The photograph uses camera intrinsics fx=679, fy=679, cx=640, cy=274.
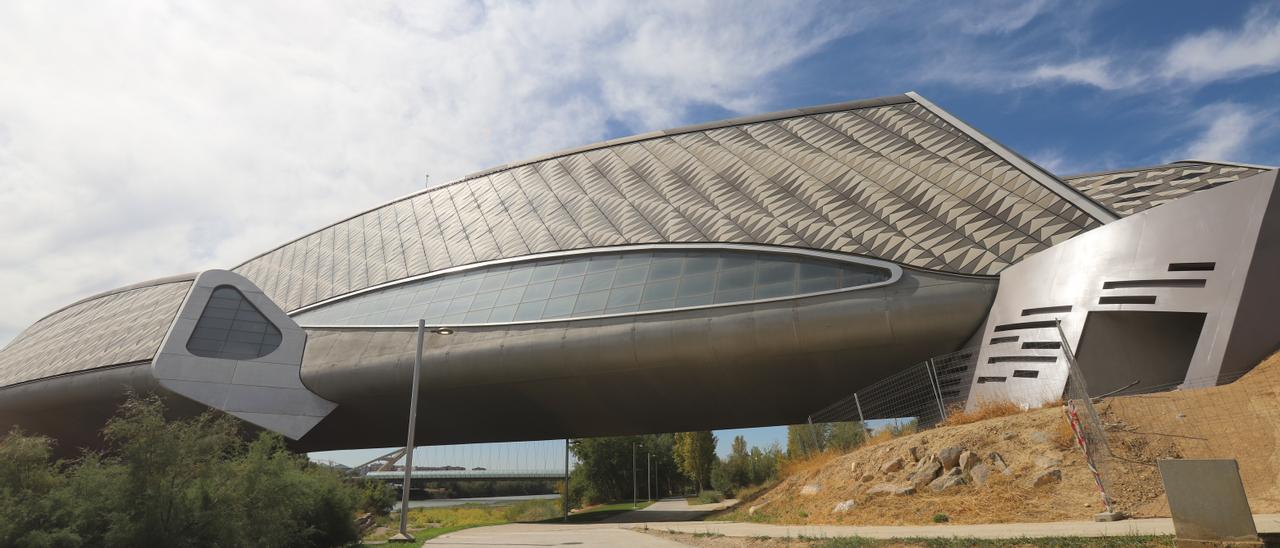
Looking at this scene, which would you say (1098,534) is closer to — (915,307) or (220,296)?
(915,307)

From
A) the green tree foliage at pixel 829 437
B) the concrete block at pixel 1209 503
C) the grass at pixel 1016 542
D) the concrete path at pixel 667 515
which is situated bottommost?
the concrete path at pixel 667 515

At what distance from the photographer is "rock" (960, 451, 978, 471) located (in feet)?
41.9

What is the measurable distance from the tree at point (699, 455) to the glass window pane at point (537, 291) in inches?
1354

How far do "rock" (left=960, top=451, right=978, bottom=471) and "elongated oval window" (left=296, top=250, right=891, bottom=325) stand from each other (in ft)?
28.0

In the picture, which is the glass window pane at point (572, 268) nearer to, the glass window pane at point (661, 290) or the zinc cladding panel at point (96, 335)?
the glass window pane at point (661, 290)

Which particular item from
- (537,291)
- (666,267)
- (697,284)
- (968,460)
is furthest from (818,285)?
(537,291)

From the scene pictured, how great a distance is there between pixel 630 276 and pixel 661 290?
1.97 meters

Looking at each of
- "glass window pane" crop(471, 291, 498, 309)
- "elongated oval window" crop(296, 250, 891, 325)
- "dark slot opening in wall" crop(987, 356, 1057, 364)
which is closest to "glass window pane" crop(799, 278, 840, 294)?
"elongated oval window" crop(296, 250, 891, 325)

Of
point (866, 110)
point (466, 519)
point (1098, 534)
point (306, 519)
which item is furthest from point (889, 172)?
point (466, 519)

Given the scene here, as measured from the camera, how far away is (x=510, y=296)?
27453 mm

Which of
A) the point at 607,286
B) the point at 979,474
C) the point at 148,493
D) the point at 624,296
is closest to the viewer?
the point at 148,493

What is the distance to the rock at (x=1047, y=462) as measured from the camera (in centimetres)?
1169

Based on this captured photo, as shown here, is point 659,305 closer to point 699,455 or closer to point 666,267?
point 666,267

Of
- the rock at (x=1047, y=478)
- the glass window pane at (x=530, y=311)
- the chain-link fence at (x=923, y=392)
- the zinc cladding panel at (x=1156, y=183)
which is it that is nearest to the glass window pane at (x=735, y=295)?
the chain-link fence at (x=923, y=392)
